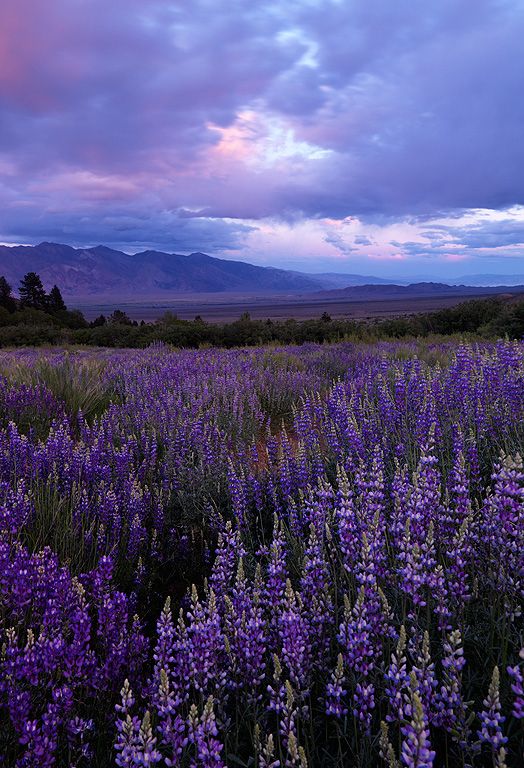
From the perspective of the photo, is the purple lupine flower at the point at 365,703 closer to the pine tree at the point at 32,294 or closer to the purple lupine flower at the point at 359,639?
the purple lupine flower at the point at 359,639

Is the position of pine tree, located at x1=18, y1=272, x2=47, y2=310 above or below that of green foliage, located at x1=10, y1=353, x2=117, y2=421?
above

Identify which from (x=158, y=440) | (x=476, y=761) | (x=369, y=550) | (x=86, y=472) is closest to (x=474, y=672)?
(x=476, y=761)

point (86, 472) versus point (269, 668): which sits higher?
point (86, 472)

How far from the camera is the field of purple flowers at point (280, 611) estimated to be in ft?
5.00

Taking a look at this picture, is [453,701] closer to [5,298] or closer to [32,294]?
[5,298]

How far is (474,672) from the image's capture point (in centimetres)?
187

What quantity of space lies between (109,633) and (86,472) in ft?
6.43

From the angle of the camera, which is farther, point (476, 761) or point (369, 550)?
point (369, 550)

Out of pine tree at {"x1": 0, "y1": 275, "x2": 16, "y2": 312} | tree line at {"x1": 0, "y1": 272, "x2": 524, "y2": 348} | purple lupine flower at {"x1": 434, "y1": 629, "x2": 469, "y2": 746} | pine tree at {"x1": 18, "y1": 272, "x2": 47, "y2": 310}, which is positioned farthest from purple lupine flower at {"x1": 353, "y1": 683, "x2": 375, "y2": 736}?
pine tree at {"x1": 18, "y1": 272, "x2": 47, "y2": 310}

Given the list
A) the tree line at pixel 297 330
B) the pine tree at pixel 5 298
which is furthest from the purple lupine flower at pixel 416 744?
the pine tree at pixel 5 298

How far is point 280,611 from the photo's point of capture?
1964 mm

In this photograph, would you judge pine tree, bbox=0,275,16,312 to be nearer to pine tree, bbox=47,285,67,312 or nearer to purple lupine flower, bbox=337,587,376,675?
pine tree, bbox=47,285,67,312

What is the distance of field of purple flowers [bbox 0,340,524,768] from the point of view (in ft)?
5.00

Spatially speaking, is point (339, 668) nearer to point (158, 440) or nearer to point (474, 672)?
point (474, 672)
